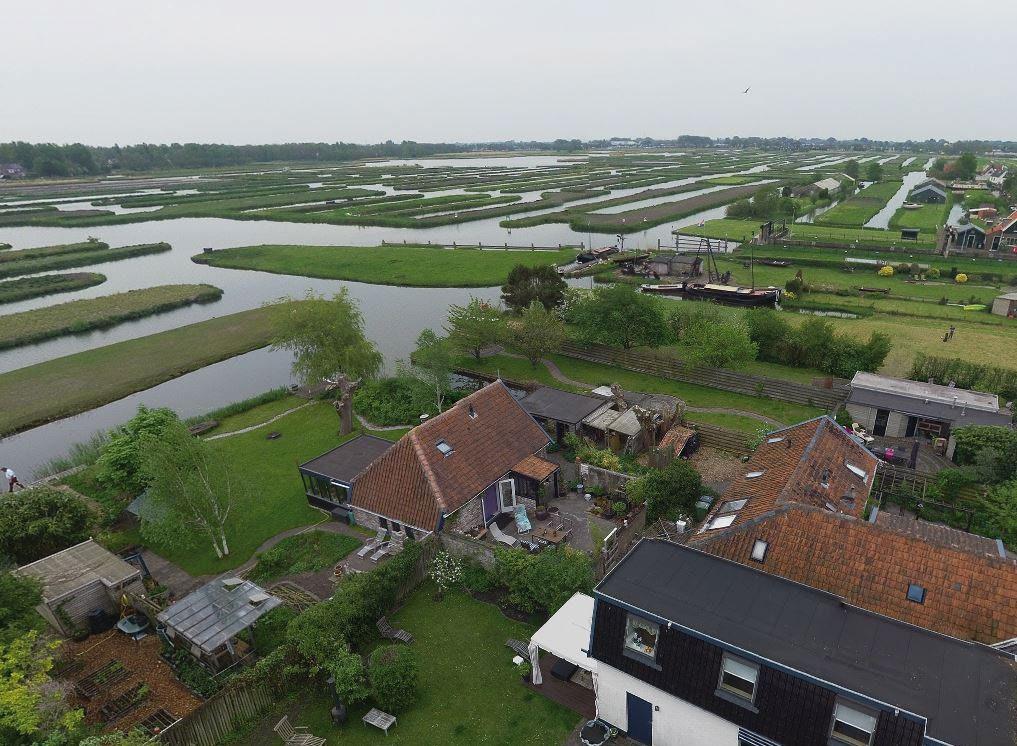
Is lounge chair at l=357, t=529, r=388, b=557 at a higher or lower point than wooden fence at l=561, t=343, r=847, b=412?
lower

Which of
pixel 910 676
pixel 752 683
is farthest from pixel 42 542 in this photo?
pixel 910 676

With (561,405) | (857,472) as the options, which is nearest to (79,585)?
(561,405)

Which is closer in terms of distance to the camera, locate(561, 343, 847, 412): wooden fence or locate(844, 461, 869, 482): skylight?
locate(844, 461, 869, 482): skylight

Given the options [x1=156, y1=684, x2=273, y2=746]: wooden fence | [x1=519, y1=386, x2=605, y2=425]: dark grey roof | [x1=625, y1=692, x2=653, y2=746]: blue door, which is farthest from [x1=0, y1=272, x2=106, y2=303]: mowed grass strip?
[x1=625, y1=692, x2=653, y2=746]: blue door

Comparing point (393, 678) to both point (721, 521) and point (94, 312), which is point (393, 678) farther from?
point (94, 312)

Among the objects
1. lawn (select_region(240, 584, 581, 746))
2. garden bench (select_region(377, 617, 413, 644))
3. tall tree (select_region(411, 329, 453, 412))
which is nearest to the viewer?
lawn (select_region(240, 584, 581, 746))

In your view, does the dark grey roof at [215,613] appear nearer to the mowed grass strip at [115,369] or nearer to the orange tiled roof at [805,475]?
the orange tiled roof at [805,475]

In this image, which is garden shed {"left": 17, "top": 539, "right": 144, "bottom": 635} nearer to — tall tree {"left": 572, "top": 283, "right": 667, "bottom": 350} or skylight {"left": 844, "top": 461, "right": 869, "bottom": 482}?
skylight {"left": 844, "top": 461, "right": 869, "bottom": 482}
